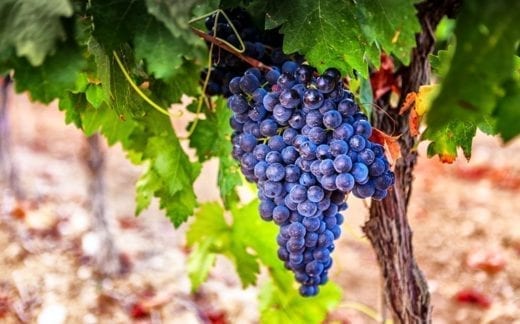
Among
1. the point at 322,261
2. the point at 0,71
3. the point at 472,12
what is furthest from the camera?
the point at 322,261

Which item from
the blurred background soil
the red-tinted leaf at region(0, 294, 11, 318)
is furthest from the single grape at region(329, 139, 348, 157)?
the red-tinted leaf at region(0, 294, 11, 318)

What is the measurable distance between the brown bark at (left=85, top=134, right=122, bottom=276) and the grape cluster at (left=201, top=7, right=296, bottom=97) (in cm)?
129

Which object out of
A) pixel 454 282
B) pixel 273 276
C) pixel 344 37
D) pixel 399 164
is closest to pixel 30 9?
pixel 344 37

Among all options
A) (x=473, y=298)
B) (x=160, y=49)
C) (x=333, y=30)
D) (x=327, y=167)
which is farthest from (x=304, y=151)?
(x=473, y=298)

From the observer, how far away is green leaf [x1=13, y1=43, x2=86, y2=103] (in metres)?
0.54

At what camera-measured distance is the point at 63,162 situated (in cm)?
403

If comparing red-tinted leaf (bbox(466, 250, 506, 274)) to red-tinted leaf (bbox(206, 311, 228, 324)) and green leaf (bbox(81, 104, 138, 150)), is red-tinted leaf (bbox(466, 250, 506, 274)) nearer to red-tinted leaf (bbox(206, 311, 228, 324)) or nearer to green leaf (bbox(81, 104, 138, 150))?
red-tinted leaf (bbox(206, 311, 228, 324))

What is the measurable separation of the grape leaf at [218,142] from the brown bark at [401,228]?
0.23m

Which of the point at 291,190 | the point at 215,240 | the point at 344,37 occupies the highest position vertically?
the point at 344,37

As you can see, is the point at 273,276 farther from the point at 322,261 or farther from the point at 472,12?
the point at 472,12

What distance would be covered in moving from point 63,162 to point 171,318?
2.06 meters

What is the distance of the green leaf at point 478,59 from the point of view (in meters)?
0.44

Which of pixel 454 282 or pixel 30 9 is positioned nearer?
pixel 30 9

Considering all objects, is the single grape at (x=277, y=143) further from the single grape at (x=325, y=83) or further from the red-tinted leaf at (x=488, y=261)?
the red-tinted leaf at (x=488, y=261)
